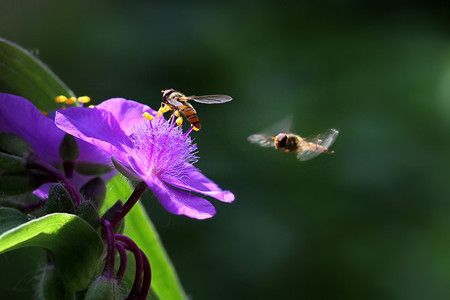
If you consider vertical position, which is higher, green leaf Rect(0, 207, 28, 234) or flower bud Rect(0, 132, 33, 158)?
flower bud Rect(0, 132, 33, 158)

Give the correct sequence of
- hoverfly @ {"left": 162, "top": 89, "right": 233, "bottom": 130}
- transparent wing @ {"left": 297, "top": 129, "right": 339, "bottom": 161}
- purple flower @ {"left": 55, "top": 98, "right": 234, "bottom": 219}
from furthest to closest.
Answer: transparent wing @ {"left": 297, "top": 129, "right": 339, "bottom": 161} < hoverfly @ {"left": 162, "top": 89, "right": 233, "bottom": 130} < purple flower @ {"left": 55, "top": 98, "right": 234, "bottom": 219}

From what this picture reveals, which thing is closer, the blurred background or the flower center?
the flower center

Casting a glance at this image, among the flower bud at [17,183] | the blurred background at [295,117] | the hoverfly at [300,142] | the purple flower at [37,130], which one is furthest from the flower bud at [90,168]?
the blurred background at [295,117]

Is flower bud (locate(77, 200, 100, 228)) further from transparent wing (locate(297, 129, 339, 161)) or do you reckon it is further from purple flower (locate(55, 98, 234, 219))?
transparent wing (locate(297, 129, 339, 161))

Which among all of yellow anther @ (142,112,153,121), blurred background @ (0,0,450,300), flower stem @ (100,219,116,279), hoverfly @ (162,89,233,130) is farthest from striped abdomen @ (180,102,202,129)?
blurred background @ (0,0,450,300)

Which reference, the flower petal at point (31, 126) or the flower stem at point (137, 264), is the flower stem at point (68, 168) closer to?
the flower petal at point (31, 126)

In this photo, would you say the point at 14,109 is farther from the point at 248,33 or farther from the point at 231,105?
the point at 248,33
